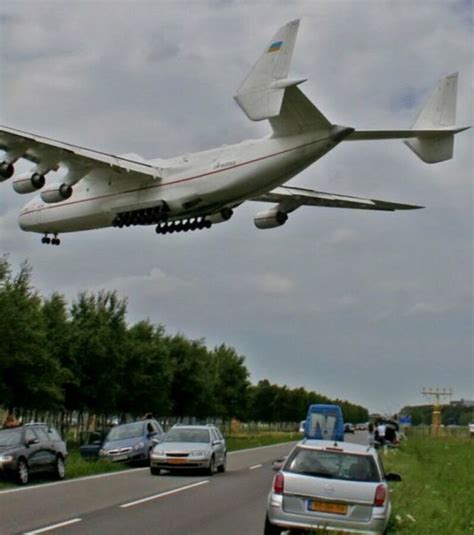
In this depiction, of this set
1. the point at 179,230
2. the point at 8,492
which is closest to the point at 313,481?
the point at 8,492

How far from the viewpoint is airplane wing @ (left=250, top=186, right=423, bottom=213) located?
3622cm

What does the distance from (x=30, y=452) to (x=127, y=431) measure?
9200 mm

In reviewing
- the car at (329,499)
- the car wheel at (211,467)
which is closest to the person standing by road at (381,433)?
the car wheel at (211,467)

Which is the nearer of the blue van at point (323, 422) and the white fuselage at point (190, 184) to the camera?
the white fuselage at point (190, 184)

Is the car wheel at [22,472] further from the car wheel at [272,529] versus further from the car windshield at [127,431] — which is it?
the car wheel at [272,529]

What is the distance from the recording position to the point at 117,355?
4922 centimetres

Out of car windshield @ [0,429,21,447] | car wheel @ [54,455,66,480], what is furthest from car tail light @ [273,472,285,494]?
car wheel @ [54,455,66,480]

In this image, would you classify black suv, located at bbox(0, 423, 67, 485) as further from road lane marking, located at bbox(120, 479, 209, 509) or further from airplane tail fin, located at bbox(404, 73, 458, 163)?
airplane tail fin, located at bbox(404, 73, 458, 163)

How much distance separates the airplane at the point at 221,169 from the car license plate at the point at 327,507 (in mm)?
14583

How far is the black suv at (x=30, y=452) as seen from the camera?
23.2m

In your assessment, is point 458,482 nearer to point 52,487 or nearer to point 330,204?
point 52,487

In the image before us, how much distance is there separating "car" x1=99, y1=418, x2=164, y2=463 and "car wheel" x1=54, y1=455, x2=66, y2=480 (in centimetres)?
564

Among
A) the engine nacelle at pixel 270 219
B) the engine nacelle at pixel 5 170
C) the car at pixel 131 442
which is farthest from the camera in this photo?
the engine nacelle at pixel 270 219

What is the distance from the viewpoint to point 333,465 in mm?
13312
